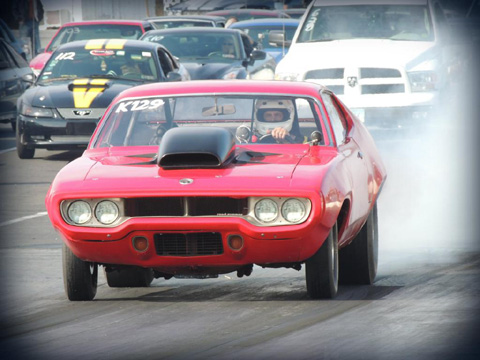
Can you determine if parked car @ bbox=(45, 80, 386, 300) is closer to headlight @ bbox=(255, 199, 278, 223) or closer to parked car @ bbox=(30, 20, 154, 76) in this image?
A: headlight @ bbox=(255, 199, 278, 223)

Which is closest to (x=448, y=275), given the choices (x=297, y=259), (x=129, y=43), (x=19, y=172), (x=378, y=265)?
(x=378, y=265)

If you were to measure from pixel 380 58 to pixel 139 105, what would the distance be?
8838 mm

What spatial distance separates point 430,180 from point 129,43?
18.6ft

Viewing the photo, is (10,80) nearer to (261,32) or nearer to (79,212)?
(261,32)

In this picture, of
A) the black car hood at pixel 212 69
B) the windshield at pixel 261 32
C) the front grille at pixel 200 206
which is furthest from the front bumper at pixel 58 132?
the windshield at pixel 261 32

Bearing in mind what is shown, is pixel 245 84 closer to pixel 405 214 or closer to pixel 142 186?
pixel 142 186

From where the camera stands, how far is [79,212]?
7461 mm

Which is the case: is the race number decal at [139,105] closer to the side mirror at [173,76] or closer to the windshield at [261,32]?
the side mirror at [173,76]

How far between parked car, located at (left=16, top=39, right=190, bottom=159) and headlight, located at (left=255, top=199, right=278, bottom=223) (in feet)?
31.9

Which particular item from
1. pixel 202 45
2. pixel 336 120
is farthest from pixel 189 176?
pixel 202 45

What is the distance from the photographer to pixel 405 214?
40.0 feet

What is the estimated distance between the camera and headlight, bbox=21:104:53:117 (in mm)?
17094

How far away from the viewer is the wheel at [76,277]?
7695 mm

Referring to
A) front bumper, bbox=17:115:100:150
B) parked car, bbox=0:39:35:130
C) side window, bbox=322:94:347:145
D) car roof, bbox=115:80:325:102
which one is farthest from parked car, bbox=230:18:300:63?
car roof, bbox=115:80:325:102
